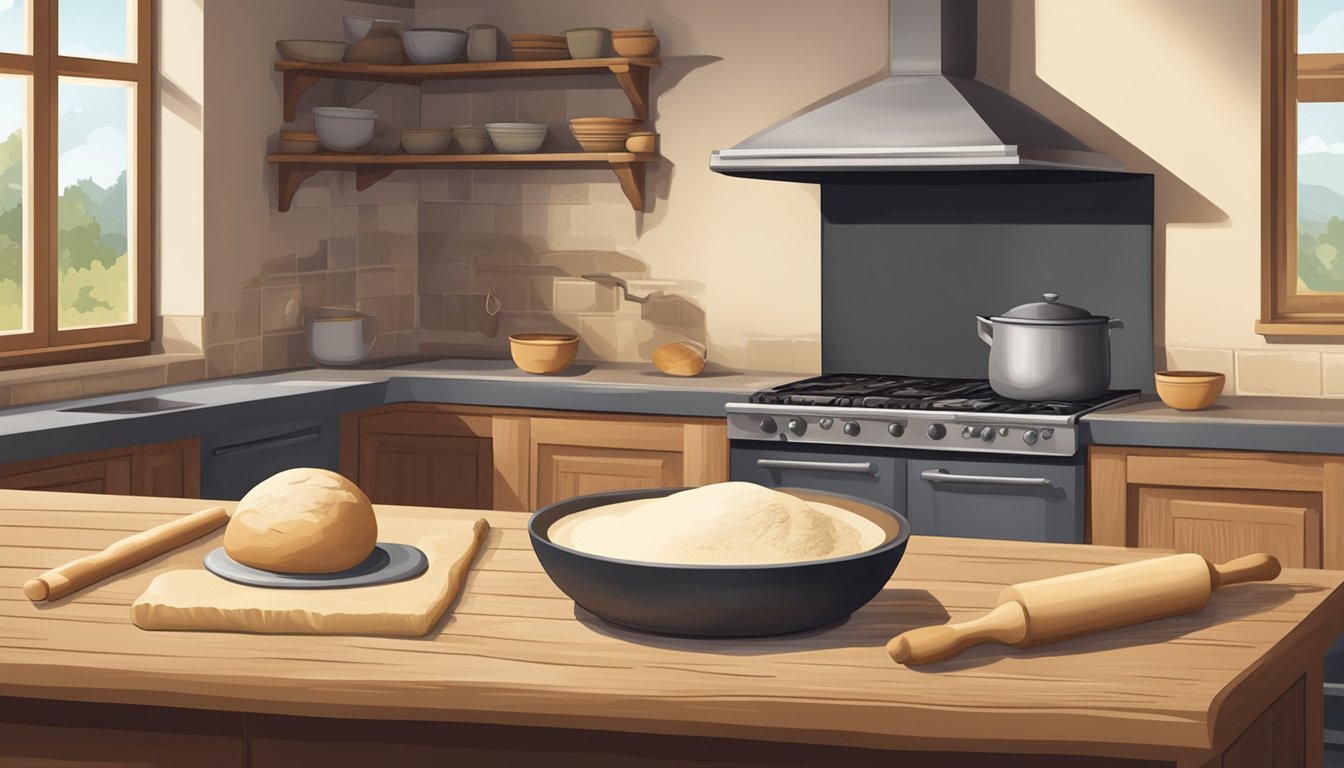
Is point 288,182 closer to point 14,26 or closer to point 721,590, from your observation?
point 14,26

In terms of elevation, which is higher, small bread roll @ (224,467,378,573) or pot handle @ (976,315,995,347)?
pot handle @ (976,315,995,347)

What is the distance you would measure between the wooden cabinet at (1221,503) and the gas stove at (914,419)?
15 centimetres

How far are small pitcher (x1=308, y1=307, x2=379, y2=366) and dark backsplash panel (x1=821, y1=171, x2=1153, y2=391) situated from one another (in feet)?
4.68

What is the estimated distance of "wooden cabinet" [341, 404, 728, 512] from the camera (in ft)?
14.0

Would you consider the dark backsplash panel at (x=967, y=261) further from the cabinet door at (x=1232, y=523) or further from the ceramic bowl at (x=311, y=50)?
the ceramic bowl at (x=311, y=50)

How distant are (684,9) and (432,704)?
3.85m

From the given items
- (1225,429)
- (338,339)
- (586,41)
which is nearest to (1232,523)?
(1225,429)

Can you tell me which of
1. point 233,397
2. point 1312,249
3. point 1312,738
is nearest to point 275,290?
point 233,397

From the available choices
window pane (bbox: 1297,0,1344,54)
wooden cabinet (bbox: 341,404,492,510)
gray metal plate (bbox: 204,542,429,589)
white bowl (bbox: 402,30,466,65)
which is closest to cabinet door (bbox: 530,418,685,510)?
wooden cabinet (bbox: 341,404,492,510)

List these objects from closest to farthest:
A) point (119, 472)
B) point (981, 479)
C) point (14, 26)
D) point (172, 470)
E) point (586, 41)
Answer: point (119, 472), point (172, 470), point (981, 479), point (14, 26), point (586, 41)

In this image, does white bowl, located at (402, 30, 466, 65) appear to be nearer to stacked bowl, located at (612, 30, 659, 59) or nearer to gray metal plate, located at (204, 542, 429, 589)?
stacked bowl, located at (612, 30, 659, 59)

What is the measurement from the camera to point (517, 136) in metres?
4.91

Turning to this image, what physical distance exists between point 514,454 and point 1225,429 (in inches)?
75.5

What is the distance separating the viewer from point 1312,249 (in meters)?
4.37
